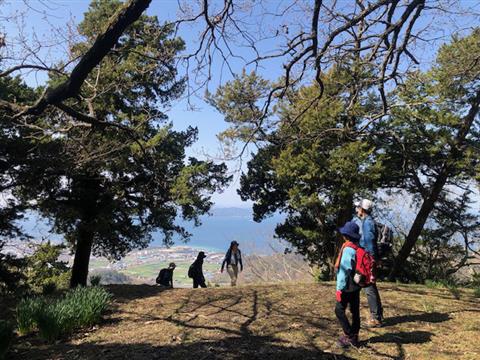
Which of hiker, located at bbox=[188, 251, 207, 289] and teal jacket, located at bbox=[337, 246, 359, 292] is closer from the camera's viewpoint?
teal jacket, located at bbox=[337, 246, 359, 292]

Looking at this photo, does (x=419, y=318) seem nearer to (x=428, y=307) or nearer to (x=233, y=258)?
(x=428, y=307)

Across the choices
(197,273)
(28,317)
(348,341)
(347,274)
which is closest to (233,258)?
(197,273)

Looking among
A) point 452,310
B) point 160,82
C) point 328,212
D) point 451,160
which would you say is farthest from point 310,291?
point 160,82

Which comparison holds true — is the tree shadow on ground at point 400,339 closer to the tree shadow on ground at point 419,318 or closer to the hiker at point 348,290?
the hiker at point 348,290

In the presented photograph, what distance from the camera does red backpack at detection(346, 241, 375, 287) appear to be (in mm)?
4441

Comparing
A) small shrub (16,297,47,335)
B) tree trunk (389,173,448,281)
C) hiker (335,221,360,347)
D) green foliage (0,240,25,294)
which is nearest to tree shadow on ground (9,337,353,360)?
hiker (335,221,360,347)

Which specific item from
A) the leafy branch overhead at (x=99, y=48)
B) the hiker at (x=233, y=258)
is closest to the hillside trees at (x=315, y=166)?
the hiker at (x=233, y=258)

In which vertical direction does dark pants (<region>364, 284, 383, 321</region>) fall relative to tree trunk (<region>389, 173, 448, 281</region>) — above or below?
below

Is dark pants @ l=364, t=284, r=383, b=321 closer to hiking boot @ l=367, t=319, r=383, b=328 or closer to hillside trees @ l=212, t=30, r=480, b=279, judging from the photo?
Answer: hiking boot @ l=367, t=319, r=383, b=328

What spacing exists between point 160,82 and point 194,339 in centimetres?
1127

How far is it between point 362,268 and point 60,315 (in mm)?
4022

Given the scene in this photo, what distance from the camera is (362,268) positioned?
177 inches

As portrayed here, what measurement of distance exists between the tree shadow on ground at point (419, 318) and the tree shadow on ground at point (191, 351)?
1.71 m

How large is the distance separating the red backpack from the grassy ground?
786mm
